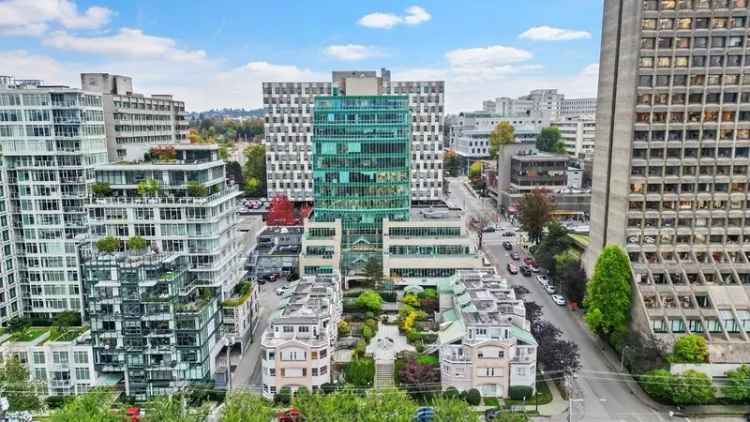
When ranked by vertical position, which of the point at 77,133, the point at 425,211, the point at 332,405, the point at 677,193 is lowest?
the point at 332,405

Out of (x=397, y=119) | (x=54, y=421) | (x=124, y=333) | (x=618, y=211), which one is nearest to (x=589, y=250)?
(x=618, y=211)

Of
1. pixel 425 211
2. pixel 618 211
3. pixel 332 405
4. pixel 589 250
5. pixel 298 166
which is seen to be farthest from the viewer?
pixel 298 166

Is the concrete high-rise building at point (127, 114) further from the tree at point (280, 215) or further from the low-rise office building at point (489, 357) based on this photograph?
the low-rise office building at point (489, 357)

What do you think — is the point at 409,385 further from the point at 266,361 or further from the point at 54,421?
the point at 54,421

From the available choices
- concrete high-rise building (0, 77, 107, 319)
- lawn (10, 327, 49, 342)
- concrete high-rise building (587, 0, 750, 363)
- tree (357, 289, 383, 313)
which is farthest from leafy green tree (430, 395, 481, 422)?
concrete high-rise building (0, 77, 107, 319)

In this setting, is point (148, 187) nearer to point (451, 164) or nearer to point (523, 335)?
point (523, 335)

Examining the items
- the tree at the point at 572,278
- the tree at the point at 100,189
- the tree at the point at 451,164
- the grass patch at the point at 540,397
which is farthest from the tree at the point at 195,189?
the tree at the point at 451,164

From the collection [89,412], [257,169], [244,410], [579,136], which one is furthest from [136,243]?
[579,136]
